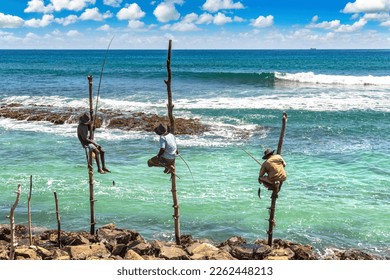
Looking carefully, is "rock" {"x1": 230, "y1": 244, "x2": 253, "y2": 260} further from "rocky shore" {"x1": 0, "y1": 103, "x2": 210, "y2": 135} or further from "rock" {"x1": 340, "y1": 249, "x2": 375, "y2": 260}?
"rocky shore" {"x1": 0, "y1": 103, "x2": 210, "y2": 135}

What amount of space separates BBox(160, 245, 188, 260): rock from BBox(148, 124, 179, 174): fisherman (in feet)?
5.26

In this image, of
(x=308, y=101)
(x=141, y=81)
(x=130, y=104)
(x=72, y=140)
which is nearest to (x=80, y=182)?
(x=72, y=140)

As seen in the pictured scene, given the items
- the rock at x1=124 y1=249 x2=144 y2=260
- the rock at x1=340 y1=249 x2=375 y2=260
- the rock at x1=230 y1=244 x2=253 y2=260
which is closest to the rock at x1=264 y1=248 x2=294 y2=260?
the rock at x1=230 y1=244 x2=253 y2=260

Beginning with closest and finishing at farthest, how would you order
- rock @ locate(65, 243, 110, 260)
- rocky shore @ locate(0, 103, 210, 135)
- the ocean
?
rock @ locate(65, 243, 110, 260) < the ocean < rocky shore @ locate(0, 103, 210, 135)

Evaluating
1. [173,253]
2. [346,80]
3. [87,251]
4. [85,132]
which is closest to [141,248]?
[173,253]

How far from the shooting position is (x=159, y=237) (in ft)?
40.0

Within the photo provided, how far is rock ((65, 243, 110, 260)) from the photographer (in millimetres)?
9289

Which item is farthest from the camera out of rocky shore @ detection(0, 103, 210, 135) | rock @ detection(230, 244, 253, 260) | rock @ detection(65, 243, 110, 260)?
rocky shore @ detection(0, 103, 210, 135)

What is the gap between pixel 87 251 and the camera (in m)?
9.47

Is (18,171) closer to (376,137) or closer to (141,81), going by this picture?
(376,137)

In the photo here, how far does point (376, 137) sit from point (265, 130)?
18.1 feet

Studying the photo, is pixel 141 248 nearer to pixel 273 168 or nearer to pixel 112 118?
pixel 273 168

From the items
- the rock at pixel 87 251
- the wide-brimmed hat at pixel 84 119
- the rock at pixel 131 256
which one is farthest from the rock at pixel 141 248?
the wide-brimmed hat at pixel 84 119

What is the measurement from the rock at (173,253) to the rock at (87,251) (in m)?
1.11
